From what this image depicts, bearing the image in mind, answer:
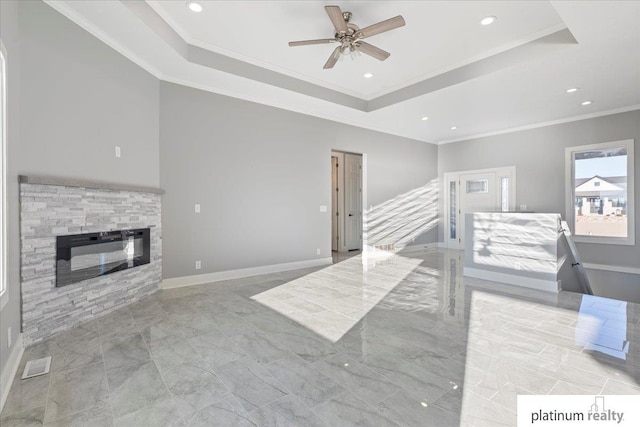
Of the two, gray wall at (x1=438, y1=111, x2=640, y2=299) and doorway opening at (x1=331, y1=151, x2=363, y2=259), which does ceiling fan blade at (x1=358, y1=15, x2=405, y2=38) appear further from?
gray wall at (x1=438, y1=111, x2=640, y2=299)

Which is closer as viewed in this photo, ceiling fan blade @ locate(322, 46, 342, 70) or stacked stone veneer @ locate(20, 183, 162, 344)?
stacked stone veneer @ locate(20, 183, 162, 344)

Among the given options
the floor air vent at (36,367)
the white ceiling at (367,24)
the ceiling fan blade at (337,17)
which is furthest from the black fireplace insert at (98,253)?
the ceiling fan blade at (337,17)

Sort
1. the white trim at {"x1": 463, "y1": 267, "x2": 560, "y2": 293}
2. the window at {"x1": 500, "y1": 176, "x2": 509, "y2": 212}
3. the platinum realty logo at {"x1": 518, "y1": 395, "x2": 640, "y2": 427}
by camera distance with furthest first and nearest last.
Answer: the window at {"x1": 500, "y1": 176, "x2": 509, "y2": 212} → the white trim at {"x1": 463, "y1": 267, "x2": 560, "y2": 293} → the platinum realty logo at {"x1": 518, "y1": 395, "x2": 640, "y2": 427}

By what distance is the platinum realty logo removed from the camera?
1.75m

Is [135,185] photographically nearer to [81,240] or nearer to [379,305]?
[81,240]

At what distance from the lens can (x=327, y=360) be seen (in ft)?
7.86

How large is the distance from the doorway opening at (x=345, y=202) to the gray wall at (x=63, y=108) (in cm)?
484

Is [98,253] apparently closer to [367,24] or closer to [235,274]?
[235,274]

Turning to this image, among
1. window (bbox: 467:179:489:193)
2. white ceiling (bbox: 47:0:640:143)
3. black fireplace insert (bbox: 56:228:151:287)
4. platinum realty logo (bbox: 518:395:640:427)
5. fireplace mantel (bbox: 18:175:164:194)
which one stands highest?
white ceiling (bbox: 47:0:640:143)

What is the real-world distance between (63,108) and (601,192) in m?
8.74

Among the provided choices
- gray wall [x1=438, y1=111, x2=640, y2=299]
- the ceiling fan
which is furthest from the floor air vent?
gray wall [x1=438, y1=111, x2=640, y2=299]

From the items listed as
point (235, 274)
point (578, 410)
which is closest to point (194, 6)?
point (235, 274)

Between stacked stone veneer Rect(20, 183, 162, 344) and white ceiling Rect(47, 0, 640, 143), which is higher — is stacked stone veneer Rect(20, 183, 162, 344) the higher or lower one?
the lower one

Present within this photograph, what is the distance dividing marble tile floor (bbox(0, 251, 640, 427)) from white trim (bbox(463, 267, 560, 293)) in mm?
261
